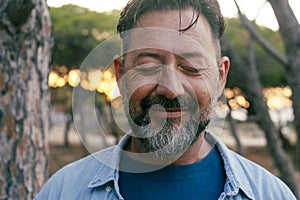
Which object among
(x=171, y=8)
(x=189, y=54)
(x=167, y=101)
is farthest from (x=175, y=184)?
(x=171, y=8)

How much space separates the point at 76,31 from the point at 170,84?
9.43m

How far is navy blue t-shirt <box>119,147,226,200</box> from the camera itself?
6.17 feet

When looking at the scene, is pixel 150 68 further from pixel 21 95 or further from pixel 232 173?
pixel 21 95

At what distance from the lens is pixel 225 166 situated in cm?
198

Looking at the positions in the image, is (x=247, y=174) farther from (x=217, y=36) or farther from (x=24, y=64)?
(x=24, y=64)

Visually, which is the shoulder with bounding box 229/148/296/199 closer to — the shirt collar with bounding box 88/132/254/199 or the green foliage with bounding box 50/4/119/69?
the shirt collar with bounding box 88/132/254/199

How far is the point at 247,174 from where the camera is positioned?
202cm

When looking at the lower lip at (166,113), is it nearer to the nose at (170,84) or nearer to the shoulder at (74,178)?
the nose at (170,84)

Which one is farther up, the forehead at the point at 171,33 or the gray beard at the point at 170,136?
the forehead at the point at 171,33

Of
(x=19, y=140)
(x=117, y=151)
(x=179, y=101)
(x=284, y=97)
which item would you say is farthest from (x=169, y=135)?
(x=284, y=97)

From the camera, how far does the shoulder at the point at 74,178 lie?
1963 mm

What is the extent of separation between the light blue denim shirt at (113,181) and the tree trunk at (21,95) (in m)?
0.78

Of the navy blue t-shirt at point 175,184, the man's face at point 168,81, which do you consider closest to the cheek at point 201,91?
the man's face at point 168,81

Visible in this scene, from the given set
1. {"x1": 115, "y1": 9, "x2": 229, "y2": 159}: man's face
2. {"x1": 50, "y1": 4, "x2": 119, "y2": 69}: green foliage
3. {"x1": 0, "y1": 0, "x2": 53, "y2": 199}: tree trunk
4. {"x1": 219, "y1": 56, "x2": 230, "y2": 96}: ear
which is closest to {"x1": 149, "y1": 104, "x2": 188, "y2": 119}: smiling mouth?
{"x1": 115, "y1": 9, "x2": 229, "y2": 159}: man's face
